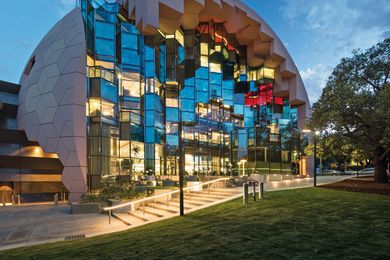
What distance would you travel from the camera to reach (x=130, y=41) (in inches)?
1042

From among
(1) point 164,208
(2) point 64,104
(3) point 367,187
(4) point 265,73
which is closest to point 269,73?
(4) point 265,73

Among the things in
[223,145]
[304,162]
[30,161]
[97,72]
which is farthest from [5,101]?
[304,162]

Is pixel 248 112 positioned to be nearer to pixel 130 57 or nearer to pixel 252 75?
pixel 252 75

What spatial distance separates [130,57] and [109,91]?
15.3 ft

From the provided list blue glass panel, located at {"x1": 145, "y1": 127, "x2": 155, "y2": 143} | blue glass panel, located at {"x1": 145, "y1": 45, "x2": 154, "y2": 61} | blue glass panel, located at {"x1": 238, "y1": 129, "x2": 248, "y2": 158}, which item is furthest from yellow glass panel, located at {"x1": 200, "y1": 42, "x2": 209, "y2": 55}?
blue glass panel, located at {"x1": 145, "y1": 127, "x2": 155, "y2": 143}

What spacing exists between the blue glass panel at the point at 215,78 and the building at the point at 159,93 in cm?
14

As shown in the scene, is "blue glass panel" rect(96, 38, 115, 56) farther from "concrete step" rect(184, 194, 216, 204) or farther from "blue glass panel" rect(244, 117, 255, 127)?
"blue glass panel" rect(244, 117, 255, 127)

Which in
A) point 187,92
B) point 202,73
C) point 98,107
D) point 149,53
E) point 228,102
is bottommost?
point 98,107

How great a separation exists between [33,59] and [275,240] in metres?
31.5

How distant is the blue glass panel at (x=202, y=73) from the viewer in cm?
3547

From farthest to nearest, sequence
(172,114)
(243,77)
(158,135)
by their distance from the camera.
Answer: (243,77), (172,114), (158,135)

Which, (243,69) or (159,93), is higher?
(243,69)

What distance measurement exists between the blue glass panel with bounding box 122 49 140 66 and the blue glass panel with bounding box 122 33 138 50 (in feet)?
1.53

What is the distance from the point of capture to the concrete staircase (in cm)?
1314
